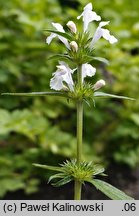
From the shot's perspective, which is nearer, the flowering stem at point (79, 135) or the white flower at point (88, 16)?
the flowering stem at point (79, 135)

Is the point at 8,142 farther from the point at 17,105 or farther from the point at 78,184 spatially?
the point at 78,184

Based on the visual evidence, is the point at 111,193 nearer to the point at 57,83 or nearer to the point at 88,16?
the point at 57,83

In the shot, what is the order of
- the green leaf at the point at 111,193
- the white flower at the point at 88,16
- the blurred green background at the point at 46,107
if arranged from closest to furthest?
the green leaf at the point at 111,193
the white flower at the point at 88,16
the blurred green background at the point at 46,107

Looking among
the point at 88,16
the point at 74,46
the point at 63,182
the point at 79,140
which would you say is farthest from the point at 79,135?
the point at 88,16

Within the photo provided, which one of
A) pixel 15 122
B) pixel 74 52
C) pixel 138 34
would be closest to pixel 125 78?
pixel 138 34

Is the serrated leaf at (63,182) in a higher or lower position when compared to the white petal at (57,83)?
lower

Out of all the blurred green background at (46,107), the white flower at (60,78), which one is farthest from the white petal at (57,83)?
the blurred green background at (46,107)

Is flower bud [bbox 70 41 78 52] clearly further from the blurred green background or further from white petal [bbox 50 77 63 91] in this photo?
the blurred green background

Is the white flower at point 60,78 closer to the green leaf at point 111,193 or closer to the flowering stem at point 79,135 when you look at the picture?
the flowering stem at point 79,135
